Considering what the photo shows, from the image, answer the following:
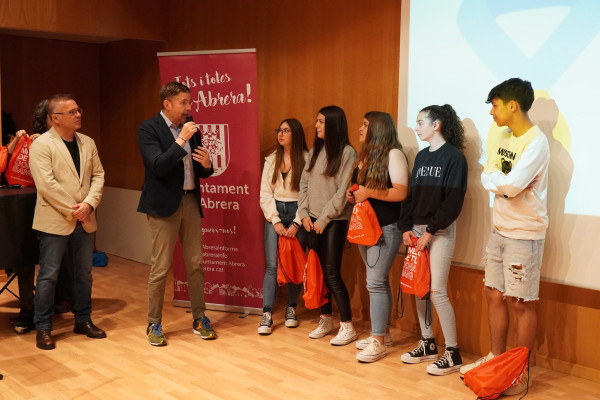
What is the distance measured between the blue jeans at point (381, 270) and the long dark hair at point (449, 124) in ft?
2.05

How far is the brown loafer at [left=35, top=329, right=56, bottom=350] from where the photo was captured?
4324mm

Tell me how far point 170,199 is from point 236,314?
130 cm

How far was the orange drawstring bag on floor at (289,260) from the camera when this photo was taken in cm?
474

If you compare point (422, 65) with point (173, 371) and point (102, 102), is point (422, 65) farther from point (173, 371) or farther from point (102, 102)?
point (102, 102)

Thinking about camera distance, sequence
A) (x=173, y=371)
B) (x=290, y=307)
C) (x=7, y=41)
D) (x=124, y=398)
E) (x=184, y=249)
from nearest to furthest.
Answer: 1. (x=124, y=398)
2. (x=173, y=371)
3. (x=184, y=249)
4. (x=290, y=307)
5. (x=7, y=41)

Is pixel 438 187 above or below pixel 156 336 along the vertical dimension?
above

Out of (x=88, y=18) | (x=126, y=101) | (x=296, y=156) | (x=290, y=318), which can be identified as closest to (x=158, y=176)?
(x=296, y=156)

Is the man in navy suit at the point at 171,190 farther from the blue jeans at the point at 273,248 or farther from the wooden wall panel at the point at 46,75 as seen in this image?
the wooden wall panel at the point at 46,75

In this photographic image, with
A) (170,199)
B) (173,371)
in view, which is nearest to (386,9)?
(170,199)

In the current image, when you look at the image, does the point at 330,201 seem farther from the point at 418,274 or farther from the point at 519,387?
the point at 519,387

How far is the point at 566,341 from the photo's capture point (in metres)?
3.95

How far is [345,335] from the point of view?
4.50 m

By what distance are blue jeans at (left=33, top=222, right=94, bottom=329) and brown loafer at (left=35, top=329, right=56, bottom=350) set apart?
0.03 meters

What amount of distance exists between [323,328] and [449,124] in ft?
5.42
